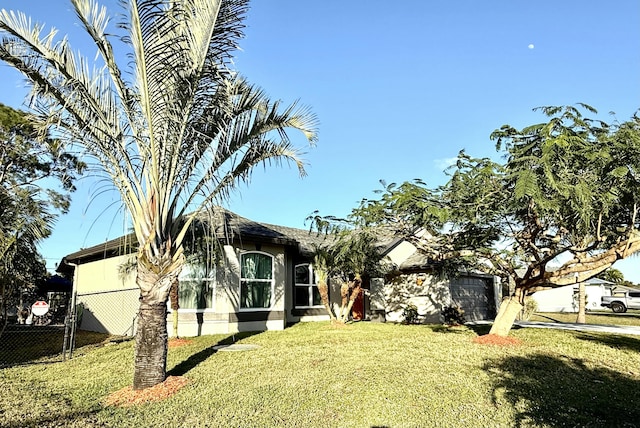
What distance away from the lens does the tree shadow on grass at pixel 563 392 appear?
5059 millimetres

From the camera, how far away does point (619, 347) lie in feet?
33.9

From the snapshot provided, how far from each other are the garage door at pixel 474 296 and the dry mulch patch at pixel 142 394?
1398 cm

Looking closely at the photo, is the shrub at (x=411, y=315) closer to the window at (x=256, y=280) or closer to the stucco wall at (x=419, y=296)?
the stucco wall at (x=419, y=296)

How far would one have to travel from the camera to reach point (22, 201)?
1205 cm

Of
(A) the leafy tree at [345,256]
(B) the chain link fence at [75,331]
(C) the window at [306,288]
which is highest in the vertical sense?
(A) the leafy tree at [345,256]

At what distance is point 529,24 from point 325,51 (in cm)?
545

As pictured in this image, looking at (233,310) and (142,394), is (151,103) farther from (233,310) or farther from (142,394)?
(233,310)

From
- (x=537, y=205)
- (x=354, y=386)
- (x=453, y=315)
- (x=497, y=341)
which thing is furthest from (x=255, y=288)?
(x=537, y=205)

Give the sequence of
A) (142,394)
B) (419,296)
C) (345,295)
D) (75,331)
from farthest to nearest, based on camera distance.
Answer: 1. (419,296)
2. (345,295)
3. (75,331)
4. (142,394)

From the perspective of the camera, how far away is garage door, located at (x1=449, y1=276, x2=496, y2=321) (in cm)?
1858

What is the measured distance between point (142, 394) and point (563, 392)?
21.0 ft

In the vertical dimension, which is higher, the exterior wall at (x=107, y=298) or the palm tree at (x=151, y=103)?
the palm tree at (x=151, y=103)

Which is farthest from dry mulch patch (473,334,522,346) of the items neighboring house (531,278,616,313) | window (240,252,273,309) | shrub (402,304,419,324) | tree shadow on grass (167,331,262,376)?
neighboring house (531,278,616,313)

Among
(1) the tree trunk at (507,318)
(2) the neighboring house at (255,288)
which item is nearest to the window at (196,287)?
(2) the neighboring house at (255,288)
